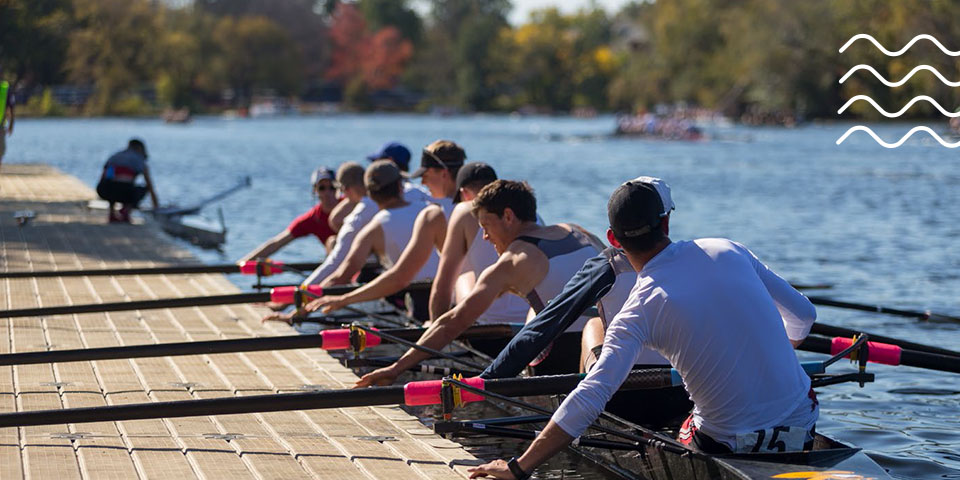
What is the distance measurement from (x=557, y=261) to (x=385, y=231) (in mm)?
2729

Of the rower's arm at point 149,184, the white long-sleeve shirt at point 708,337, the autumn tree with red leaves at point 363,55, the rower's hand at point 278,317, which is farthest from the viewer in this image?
the autumn tree with red leaves at point 363,55

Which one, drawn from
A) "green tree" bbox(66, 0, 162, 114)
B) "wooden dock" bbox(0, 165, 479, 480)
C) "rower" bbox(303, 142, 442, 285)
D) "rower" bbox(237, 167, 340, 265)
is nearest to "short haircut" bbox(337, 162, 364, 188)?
"rower" bbox(303, 142, 442, 285)

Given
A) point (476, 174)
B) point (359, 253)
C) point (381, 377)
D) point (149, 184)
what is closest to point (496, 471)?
point (381, 377)

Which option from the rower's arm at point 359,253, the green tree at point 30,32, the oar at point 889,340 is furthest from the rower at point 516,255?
the green tree at point 30,32

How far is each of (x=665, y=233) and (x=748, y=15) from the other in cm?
7937

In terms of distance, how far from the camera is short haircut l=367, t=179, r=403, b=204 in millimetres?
8625

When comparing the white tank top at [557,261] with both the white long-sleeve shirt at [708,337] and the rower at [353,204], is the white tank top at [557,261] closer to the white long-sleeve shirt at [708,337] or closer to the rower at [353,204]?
the white long-sleeve shirt at [708,337]

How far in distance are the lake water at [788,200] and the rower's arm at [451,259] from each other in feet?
9.34

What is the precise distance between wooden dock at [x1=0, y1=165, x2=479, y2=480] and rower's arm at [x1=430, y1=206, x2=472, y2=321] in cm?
73

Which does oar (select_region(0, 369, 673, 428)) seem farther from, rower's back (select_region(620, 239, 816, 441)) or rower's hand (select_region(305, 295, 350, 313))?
rower's hand (select_region(305, 295, 350, 313))

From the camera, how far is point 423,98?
477ft

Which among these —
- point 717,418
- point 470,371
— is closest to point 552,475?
point 470,371

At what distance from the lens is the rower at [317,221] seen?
1062 cm

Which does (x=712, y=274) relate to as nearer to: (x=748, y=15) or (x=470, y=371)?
(x=470, y=371)
